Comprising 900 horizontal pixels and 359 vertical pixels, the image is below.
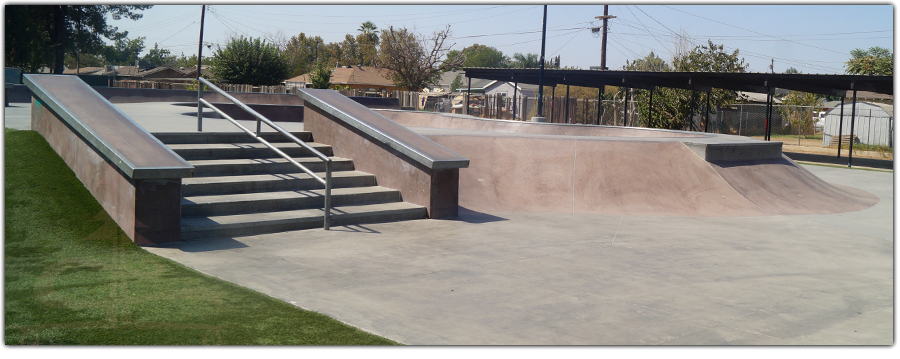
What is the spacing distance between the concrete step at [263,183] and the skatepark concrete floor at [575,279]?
3.74ft

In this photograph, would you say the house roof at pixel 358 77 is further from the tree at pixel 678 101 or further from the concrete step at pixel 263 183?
the concrete step at pixel 263 183

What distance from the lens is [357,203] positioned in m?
8.41

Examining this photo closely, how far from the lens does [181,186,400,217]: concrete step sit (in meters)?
7.13

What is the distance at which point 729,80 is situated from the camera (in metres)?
23.0

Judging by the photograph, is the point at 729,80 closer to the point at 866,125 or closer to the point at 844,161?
the point at 844,161

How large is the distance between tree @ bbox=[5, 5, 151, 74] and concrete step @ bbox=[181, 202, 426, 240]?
39052mm

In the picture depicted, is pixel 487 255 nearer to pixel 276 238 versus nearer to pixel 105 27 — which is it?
pixel 276 238

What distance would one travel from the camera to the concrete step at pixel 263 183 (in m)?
7.55

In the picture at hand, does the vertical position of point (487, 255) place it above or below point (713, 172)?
below

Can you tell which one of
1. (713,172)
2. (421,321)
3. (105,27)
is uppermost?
(105,27)

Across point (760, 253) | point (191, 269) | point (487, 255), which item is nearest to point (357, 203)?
point (487, 255)

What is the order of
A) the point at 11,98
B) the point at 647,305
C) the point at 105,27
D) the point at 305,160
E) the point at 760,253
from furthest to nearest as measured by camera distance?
the point at 105,27 → the point at 11,98 → the point at 305,160 → the point at 760,253 → the point at 647,305

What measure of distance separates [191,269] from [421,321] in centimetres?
218

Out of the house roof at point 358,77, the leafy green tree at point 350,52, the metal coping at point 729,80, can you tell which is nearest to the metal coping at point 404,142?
the metal coping at point 729,80
